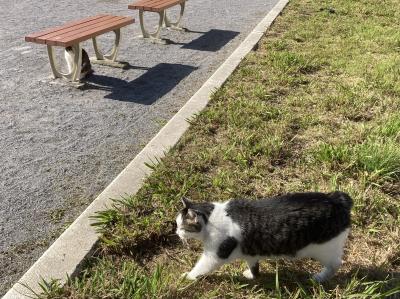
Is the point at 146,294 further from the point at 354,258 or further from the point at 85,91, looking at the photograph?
the point at 85,91

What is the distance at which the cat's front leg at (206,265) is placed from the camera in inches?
108

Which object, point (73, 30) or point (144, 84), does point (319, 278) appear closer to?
point (144, 84)

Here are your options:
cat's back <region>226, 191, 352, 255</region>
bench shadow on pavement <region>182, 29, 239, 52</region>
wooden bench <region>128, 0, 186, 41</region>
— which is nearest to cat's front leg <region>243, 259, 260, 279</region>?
cat's back <region>226, 191, 352, 255</region>

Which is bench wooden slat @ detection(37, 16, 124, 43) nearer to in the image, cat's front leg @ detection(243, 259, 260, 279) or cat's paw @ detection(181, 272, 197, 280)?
cat's paw @ detection(181, 272, 197, 280)

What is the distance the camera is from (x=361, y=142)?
4551mm

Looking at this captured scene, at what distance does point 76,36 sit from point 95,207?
3.25 meters

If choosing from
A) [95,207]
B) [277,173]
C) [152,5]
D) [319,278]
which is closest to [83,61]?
[152,5]

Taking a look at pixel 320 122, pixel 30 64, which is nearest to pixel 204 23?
pixel 30 64

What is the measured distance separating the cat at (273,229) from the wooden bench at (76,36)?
3.87m

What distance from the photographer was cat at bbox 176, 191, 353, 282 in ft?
8.91

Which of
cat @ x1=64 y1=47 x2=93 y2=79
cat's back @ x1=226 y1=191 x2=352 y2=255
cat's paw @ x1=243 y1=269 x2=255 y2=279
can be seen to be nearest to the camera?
cat's back @ x1=226 y1=191 x2=352 y2=255

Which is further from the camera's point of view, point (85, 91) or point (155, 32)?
point (155, 32)

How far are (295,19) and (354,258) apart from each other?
7.26m

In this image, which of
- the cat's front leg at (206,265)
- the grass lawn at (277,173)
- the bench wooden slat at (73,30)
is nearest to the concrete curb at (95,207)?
the grass lawn at (277,173)
